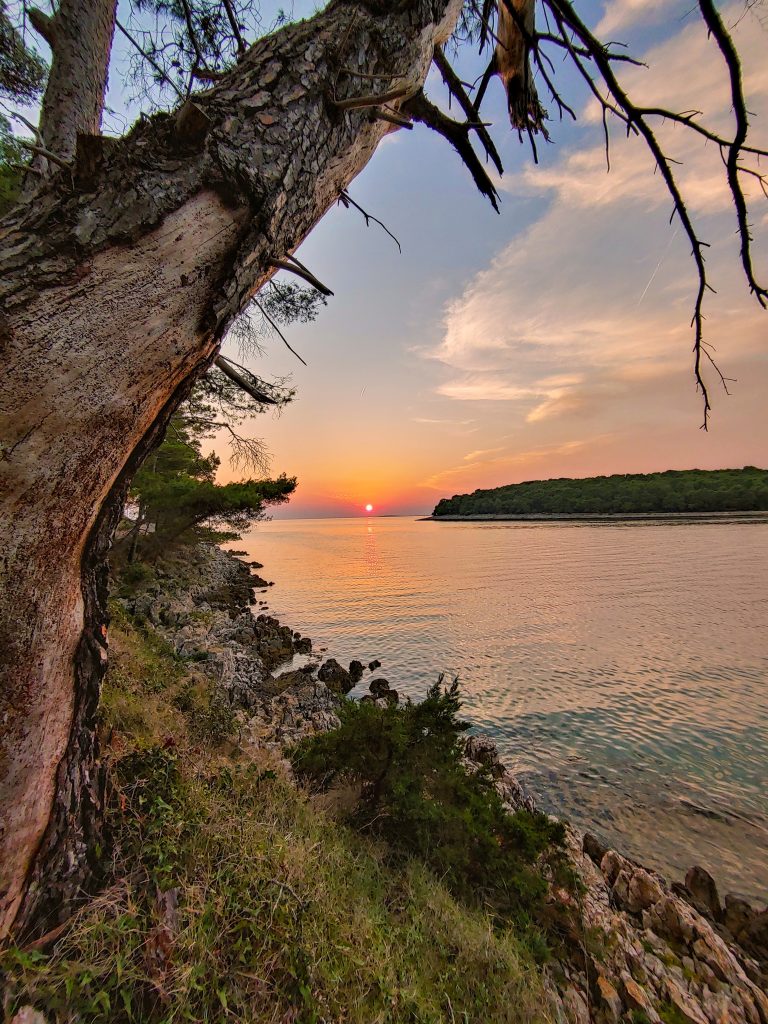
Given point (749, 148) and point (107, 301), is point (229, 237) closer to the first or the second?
point (107, 301)

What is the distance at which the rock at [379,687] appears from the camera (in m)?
9.83

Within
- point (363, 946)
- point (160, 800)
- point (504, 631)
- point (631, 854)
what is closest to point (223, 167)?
point (160, 800)

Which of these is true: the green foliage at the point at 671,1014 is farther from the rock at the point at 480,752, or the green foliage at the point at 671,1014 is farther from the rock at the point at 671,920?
the rock at the point at 480,752

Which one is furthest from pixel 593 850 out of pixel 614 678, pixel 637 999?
pixel 614 678

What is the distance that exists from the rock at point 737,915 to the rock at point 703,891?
0.10 metres

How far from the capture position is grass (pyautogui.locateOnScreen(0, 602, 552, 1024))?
5.22ft

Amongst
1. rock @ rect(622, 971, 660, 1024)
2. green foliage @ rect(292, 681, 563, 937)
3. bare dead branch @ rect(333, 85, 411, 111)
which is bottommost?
rock @ rect(622, 971, 660, 1024)

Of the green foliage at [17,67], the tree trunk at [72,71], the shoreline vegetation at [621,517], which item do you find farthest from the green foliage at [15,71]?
the shoreline vegetation at [621,517]

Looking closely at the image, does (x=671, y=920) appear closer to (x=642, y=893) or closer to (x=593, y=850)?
(x=642, y=893)

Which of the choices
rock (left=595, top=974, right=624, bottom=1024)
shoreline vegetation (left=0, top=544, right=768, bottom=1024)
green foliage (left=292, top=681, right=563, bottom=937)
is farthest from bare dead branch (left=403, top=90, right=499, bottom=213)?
rock (left=595, top=974, right=624, bottom=1024)

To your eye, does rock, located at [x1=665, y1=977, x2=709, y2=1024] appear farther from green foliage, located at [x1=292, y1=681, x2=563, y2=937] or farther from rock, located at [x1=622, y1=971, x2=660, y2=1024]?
green foliage, located at [x1=292, y1=681, x2=563, y2=937]

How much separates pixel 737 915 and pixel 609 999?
91.7 inches

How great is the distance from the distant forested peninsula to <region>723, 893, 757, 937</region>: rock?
10311 cm

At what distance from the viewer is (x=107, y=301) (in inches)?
49.9
